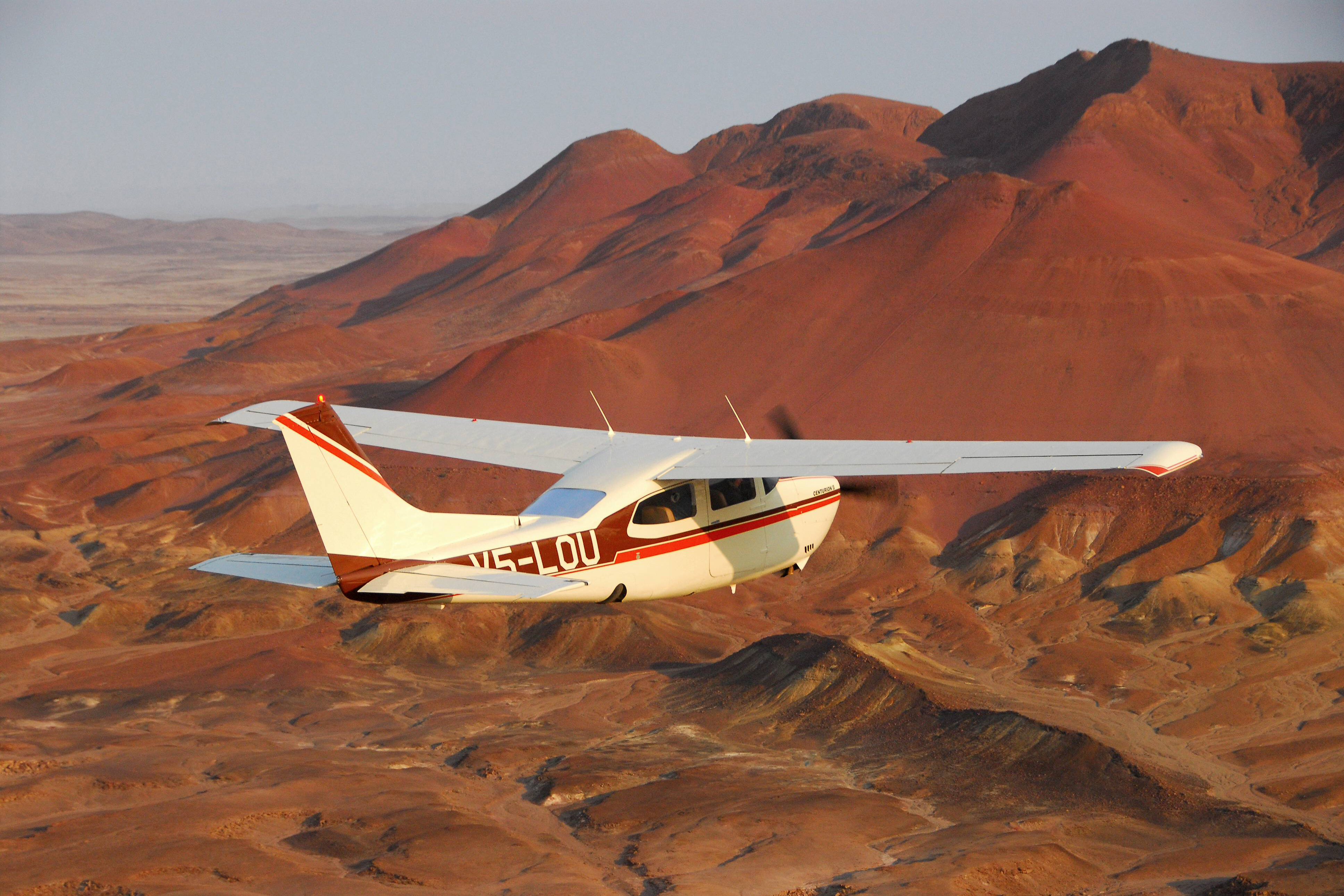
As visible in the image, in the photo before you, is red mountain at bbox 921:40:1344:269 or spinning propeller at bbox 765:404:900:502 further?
red mountain at bbox 921:40:1344:269

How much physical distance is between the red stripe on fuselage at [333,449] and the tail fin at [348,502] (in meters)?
0.01

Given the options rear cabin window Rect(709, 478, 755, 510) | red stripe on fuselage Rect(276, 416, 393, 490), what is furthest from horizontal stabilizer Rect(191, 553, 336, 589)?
rear cabin window Rect(709, 478, 755, 510)

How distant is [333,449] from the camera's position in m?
25.6

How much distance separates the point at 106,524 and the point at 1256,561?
7530cm

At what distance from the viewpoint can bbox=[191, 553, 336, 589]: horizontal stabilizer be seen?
990 inches

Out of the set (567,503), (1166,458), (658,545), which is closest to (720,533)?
(658,545)

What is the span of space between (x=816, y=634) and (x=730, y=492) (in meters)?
36.4

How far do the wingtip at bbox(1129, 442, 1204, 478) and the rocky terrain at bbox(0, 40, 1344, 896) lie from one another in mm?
13033

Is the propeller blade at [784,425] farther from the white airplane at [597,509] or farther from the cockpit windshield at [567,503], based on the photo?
the cockpit windshield at [567,503]

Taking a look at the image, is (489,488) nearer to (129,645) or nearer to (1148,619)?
(129,645)

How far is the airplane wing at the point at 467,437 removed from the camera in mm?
33562

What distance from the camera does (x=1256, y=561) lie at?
2827 inches

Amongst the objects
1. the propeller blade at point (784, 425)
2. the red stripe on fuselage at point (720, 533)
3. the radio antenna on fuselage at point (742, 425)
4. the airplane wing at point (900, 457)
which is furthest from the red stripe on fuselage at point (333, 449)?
the propeller blade at point (784, 425)

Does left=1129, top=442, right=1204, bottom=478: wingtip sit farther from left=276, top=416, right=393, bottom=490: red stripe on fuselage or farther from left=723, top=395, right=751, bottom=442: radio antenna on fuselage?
left=276, top=416, right=393, bottom=490: red stripe on fuselage
